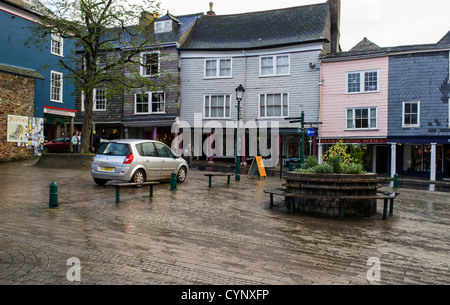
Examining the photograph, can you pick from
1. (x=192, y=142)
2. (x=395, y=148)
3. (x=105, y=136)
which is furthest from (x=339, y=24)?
(x=105, y=136)

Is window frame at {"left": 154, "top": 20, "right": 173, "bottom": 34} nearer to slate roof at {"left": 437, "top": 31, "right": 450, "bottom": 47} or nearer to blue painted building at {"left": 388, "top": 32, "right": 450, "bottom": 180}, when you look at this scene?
blue painted building at {"left": 388, "top": 32, "right": 450, "bottom": 180}

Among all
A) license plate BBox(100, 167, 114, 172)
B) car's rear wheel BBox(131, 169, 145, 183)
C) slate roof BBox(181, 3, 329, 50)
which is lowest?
car's rear wheel BBox(131, 169, 145, 183)

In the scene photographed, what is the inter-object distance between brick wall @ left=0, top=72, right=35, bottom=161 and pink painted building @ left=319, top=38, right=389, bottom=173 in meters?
19.9

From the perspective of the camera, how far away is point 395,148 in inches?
1024

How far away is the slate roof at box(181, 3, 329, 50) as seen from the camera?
93.8 ft

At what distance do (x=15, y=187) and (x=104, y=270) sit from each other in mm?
8642

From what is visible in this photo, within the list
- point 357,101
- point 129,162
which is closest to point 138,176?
point 129,162

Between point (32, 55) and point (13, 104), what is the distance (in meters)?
5.54

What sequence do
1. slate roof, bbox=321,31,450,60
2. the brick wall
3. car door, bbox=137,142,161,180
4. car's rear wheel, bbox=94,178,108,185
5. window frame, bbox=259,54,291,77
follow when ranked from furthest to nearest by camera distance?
1. window frame, bbox=259,54,291,77
2. slate roof, bbox=321,31,450,60
3. the brick wall
4. car's rear wheel, bbox=94,178,108,185
5. car door, bbox=137,142,161,180

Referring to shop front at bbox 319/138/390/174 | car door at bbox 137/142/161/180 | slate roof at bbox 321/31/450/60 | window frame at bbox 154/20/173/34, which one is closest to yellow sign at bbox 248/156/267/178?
car door at bbox 137/142/161/180

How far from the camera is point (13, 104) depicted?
21.1 meters

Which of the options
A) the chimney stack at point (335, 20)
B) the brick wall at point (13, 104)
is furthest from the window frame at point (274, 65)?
the brick wall at point (13, 104)

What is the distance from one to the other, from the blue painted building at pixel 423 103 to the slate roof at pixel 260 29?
20.0 ft

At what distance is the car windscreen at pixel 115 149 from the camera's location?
1219 cm
